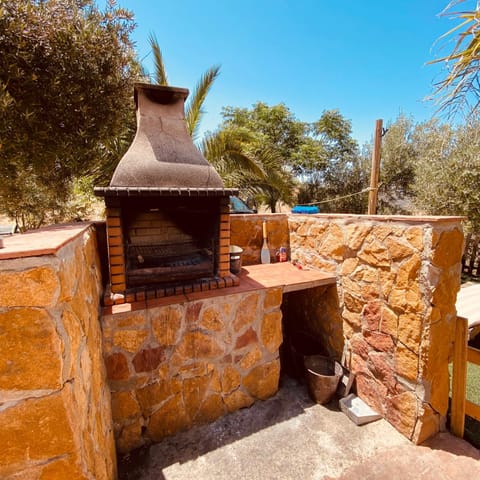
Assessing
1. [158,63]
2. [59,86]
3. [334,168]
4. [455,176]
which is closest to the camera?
[59,86]

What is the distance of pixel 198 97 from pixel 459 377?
604 centimetres

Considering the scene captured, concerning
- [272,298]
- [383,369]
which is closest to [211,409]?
[272,298]

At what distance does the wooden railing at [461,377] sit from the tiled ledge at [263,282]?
1066mm

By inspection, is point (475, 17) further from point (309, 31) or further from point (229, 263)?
point (309, 31)

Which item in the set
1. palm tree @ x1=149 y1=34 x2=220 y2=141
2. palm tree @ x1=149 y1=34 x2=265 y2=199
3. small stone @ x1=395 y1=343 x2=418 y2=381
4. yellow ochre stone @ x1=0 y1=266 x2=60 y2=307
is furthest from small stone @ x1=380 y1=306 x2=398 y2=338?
palm tree @ x1=149 y1=34 x2=220 y2=141

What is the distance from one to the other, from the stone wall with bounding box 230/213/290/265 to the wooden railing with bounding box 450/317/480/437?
198 centimetres

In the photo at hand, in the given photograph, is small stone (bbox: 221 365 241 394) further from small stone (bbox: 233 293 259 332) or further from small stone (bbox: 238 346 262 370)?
small stone (bbox: 233 293 259 332)

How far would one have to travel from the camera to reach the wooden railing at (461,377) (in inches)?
75.8

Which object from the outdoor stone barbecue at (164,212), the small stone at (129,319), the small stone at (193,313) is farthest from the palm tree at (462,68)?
the small stone at (129,319)

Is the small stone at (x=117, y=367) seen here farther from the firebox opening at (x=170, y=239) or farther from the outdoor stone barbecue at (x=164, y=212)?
the firebox opening at (x=170, y=239)

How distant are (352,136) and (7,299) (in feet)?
49.0

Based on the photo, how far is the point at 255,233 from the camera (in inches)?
133

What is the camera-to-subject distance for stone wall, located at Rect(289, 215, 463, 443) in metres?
1.78

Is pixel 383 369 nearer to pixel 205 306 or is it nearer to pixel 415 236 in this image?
pixel 415 236
